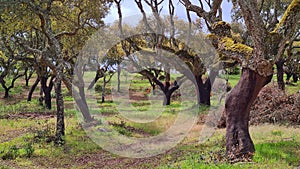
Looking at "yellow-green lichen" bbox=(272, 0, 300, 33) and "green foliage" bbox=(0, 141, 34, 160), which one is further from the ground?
"yellow-green lichen" bbox=(272, 0, 300, 33)

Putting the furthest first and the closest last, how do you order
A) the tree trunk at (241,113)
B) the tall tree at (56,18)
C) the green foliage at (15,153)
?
1. the tall tree at (56,18)
2. the green foliage at (15,153)
3. the tree trunk at (241,113)

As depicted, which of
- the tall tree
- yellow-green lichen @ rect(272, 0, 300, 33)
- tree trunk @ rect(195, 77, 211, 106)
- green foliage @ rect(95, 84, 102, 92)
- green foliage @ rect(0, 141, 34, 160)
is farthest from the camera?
green foliage @ rect(95, 84, 102, 92)

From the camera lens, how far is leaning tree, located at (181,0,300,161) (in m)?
8.16

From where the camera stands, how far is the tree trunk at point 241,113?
8453mm

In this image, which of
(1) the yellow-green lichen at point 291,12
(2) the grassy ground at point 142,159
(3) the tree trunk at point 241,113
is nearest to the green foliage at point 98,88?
(2) the grassy ground at point 142,159

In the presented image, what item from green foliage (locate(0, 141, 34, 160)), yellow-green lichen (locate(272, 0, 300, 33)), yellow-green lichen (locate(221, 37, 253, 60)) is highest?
yellow-green lichen (locate(272, 0, 300, 33))

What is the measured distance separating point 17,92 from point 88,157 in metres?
34.4

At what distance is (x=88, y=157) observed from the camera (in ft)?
37.5

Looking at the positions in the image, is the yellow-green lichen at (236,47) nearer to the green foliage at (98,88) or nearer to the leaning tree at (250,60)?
the leaning tree at (250,60)

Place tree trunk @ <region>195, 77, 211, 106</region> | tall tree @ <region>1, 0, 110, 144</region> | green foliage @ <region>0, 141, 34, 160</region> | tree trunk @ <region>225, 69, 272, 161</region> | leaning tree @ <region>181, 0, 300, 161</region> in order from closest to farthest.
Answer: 1. leaning tree @ <region>181, 0, 300, 161</region>
2. tree trunk @ <region>225, 69, 272, 161</region>
3. green foliage @ <region>0, 141, 34, 160</region>
4. tall tree @ <region>1, 0, 110, 144</region>
5. tree trunk @ <region>195, 77, 211, 106</region>

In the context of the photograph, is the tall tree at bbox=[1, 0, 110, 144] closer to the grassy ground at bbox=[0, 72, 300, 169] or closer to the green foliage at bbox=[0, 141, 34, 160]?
the grassy ground at bbox=[0, 72, 300, 169]

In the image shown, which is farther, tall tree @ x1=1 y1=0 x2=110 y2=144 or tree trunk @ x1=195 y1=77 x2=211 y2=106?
tree trunk @ x1=195 y1=77 x2=211 y2=106

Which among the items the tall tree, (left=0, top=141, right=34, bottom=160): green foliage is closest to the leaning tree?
(left=0, top=141, right=34, bottom=160): green foliage

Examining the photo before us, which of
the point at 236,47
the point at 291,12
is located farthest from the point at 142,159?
the point at 291,12
